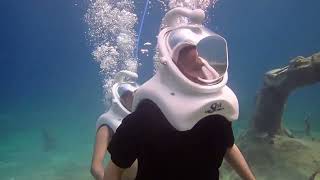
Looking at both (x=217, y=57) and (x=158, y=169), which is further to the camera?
(x=217, y=57)

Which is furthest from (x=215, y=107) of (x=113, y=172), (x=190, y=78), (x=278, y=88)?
(x=278, y=88)

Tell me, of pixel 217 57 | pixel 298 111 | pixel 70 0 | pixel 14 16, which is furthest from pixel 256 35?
pixel 217 57

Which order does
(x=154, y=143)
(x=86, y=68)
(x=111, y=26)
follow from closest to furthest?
(x=154, y=143)
(x=111, y=26)
(x=86, y=68)

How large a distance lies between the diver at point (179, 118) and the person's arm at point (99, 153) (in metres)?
1.20

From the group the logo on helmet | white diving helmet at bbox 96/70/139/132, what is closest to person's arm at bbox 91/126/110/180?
white diving helmet at bbox 96/70/139/132

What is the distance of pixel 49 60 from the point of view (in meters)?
95.4

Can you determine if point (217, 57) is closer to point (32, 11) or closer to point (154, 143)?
point (154, 143)

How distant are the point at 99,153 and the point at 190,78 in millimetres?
1620

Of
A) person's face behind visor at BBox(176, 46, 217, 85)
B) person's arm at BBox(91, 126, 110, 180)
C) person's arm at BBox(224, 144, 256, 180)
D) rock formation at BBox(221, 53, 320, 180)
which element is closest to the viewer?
person's face behind visor at BBox(176, 46, 217, 85)

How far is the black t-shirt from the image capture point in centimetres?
205

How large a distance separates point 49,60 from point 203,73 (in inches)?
3820

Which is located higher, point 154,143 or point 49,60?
point 154,143

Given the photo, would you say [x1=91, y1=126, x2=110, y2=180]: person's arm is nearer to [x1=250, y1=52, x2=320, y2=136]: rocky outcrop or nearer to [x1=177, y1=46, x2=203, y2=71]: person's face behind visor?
[x1=177, y1=46, x2=203, y2=71]: person's face behind visor

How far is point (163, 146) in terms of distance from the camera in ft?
6.78
